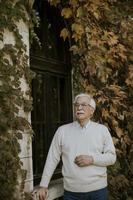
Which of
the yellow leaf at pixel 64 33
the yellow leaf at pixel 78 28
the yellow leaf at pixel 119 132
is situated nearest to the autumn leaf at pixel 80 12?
the yellow leaf at pixel 78 28

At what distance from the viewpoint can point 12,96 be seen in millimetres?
3859

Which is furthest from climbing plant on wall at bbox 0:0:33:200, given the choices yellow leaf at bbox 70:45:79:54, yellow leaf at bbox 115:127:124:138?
yellow leaf at bbox 115:127:124:138

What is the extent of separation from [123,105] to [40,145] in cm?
114

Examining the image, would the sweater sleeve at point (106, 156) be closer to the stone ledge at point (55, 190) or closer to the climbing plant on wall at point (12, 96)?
the climbing plant on wall at point (12, 96)

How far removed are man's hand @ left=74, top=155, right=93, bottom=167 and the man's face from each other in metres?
0.31

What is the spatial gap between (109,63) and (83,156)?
6.61ft

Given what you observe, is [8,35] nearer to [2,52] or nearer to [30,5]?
[2,52]

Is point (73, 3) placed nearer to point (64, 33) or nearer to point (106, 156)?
point (64, 33)

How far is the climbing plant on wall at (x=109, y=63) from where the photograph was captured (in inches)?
202

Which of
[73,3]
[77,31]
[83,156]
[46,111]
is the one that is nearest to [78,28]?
[77,31]

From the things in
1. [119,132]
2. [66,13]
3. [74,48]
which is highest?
[66,13]

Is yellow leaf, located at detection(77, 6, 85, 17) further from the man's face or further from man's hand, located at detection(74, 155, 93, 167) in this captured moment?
man's hand, located at detection(74, 155, 93, 167)

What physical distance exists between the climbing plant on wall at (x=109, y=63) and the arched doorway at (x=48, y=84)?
15cm

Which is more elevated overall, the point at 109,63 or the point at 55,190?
the point at 109,63
